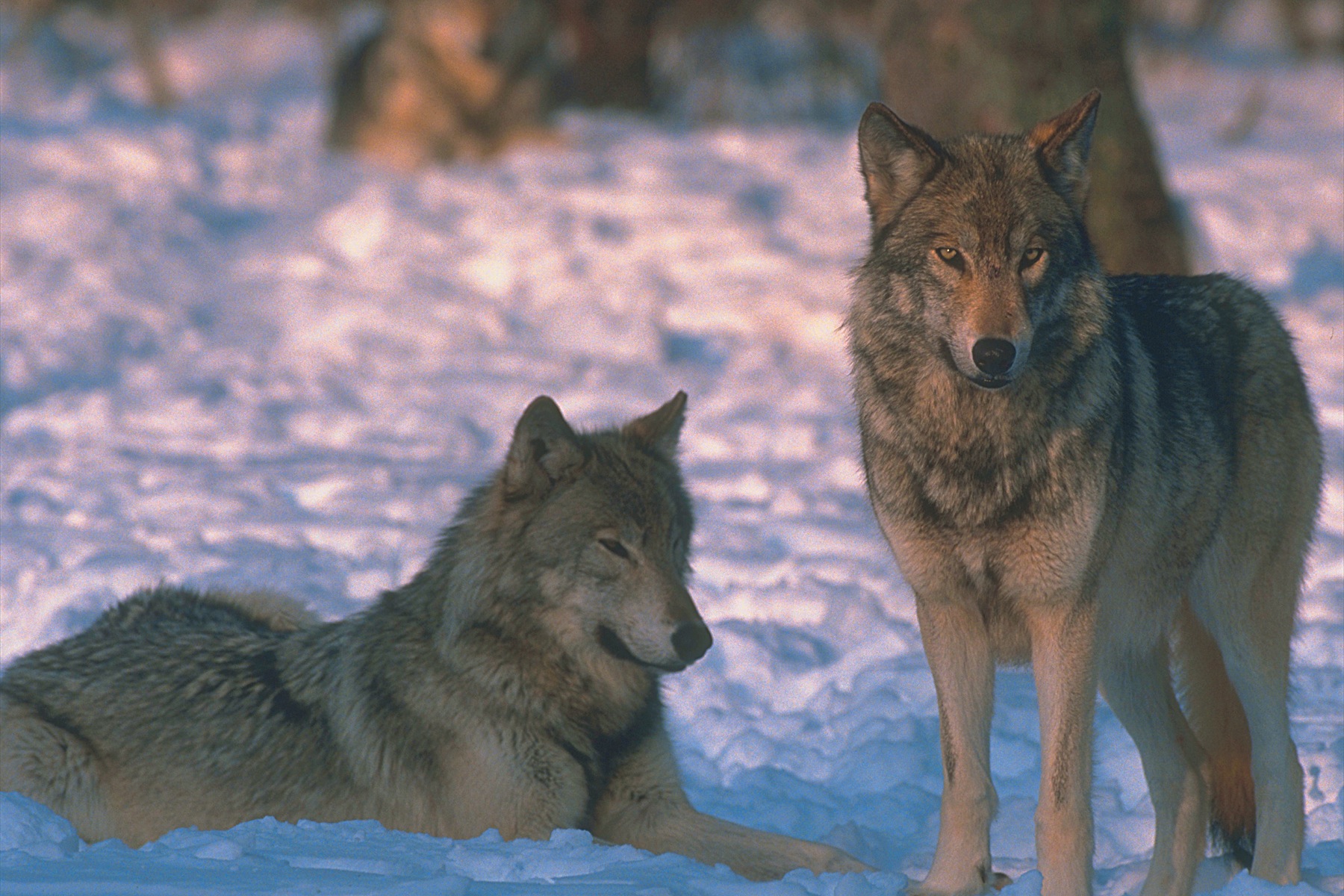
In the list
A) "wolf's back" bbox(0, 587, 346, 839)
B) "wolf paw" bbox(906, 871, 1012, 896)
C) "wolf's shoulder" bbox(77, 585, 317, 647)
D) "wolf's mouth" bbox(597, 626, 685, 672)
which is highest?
"wolf's shoulder" bbox(77, 585, 317, 647)

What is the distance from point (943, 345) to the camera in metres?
3.58

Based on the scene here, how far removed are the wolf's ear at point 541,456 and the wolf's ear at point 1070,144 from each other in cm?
148

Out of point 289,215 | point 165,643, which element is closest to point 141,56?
point 289,215

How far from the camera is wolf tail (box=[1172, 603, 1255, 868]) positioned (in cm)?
425

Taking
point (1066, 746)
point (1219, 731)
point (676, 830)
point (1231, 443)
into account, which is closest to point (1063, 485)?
point (1066, 746)

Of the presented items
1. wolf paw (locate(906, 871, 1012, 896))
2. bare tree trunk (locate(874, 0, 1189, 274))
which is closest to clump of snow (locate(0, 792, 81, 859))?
wolf paw (locate(906, 871, 1012, 896))

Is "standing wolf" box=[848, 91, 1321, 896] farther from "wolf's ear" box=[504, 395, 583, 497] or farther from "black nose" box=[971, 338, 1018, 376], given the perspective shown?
"wolf's ear" box=[504, 395, 583, 497]

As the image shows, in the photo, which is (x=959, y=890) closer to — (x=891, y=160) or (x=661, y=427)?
(x=661, y=427)

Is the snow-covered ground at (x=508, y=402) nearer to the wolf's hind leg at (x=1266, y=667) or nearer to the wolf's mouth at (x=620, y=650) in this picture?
the wolf's hind leg at (x=1266, y=667)

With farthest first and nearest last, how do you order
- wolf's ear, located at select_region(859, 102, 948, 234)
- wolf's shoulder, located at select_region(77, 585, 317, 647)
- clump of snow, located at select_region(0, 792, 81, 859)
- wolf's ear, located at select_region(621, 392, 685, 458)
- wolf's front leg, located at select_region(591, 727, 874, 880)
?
wolf's shoulder, located at select_region(77, 585, 317, 647) < wolf's ear, located at select_region(621, 392, 685, 458) < wolf's front leg, located at select_region(591, 727, 874, 880) < wolf's ear, located at select_region(859, 102, 948, 234) < clump of snow, located at select_region(0, 792, 81, 859)

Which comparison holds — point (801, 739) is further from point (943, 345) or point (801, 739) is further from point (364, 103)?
point (364, 103)

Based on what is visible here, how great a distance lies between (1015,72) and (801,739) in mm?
4361

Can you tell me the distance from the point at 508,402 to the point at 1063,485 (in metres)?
5.40

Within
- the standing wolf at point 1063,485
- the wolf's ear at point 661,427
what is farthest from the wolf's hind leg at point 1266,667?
the wolf's ear at point 661,427
